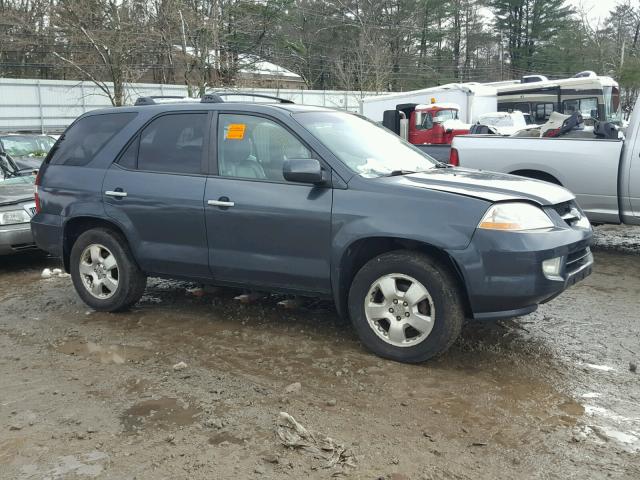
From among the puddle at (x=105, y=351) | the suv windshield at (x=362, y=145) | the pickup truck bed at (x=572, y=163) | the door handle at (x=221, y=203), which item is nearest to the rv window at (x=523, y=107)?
the pickup truck bed at (x=572, y=163)

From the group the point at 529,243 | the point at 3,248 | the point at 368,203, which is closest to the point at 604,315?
the point at 529,243

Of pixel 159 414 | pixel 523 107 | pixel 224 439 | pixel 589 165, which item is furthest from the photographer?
pixel 523 107

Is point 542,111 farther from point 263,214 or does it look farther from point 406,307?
point 406,307

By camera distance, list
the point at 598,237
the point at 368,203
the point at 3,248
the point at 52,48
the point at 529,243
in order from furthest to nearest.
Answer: the point at 52,48 → the point at 598,237 → the point at 3,248 → the point at 368,203 → the point at 529,243

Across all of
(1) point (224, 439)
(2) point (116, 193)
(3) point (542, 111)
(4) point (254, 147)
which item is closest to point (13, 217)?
(2) point (116, 193)

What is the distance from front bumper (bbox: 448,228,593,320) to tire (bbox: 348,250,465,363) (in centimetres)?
16

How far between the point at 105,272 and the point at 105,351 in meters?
1.01

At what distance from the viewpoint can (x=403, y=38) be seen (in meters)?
52.4

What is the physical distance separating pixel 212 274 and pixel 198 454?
78.3 inches

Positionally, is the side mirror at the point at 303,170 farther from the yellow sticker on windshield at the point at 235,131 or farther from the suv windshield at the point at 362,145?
the yellow sticker on windshield at the point at 235,131

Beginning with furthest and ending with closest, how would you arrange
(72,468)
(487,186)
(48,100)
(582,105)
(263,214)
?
1. (48,100)
2. (582,105)
3. (263,214)
4. (487,186)
5. (72,468)

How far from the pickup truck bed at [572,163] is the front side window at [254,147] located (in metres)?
3.99

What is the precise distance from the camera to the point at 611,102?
22.1 meters

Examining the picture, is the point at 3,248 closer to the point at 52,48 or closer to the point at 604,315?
the point at 604,315
